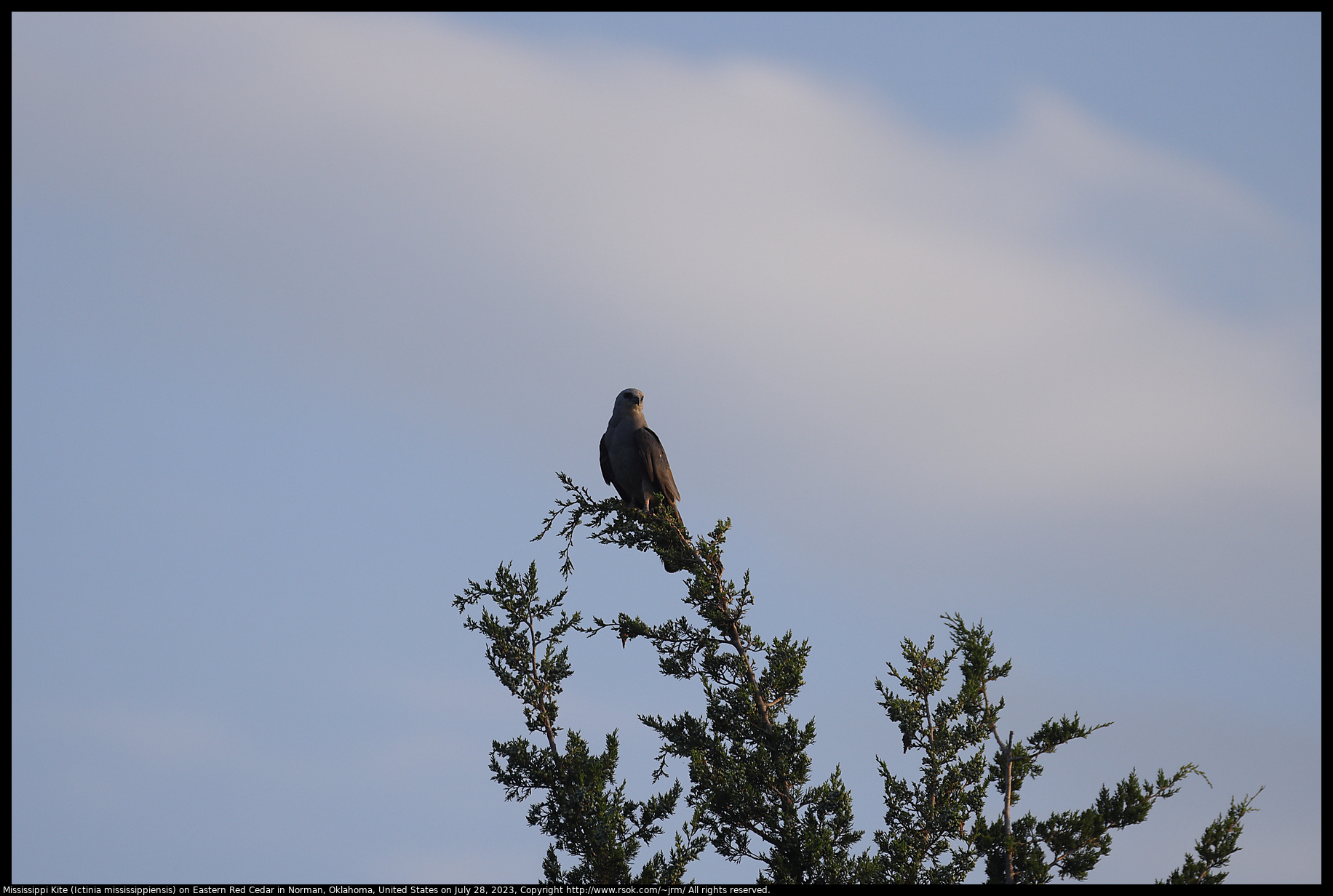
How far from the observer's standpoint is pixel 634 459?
44.7 ft

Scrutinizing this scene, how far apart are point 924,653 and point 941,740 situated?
2.59 feet

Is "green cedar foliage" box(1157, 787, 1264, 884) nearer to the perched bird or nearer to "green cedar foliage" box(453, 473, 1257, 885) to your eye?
"green cedar foliage" box(453, 473, 1257, 885)

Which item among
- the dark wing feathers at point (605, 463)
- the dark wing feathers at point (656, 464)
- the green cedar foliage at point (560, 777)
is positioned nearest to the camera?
the green cedar foliage at point (560, 777)

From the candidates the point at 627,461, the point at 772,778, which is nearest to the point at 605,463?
the point at 627,461

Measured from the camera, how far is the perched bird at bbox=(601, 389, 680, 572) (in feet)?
44.1

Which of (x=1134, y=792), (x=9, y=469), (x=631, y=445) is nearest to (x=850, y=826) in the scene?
(x=1134, y=792)

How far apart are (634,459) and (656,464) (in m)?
0.35

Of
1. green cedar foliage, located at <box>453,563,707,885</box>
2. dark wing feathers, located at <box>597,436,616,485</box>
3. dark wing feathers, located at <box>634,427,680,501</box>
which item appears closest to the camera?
green cedar foliage, located at <box>453,563,707,885</box>

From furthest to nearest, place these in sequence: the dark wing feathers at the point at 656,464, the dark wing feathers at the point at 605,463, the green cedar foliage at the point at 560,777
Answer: the dark wing feathers at the point at 605,463 → the dark wing feathers at the point at 656,464 → the green cedar foliage at the point at 560,777

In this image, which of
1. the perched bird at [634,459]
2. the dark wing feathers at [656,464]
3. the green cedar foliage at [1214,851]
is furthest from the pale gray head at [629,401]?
the green cedar foliage at [1214,851]

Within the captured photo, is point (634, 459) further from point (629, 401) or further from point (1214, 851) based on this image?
point (1214, 851)

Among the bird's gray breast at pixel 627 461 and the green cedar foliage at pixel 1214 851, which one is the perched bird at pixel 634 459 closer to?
the bird's gray breast at pixel 627 461

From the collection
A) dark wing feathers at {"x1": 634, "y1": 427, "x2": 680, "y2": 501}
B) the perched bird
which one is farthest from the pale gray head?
dark wing feathers at {"x1": 634, "y1": 427, "x2": 680, "y2": 501}

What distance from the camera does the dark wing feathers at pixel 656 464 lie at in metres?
13.4
